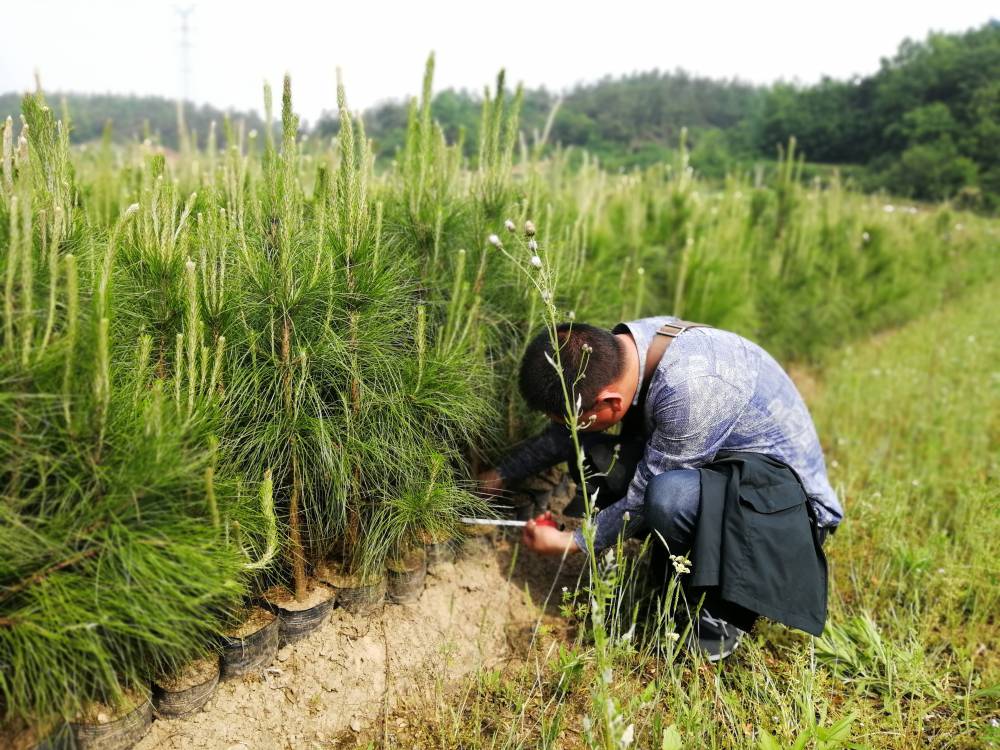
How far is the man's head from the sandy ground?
1.89 ft

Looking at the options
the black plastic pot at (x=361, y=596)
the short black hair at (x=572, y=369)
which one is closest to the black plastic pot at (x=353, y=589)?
the black plastic pot at (x=361, y=596)

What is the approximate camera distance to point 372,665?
2070 millimetres

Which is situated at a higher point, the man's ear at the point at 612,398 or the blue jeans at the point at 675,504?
the man's ear at the point at 612,398

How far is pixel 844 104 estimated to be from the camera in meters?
43.5

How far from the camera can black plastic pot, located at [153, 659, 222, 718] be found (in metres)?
1.68

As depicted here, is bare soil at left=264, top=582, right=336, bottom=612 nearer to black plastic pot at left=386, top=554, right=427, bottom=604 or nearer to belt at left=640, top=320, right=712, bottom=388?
black plastic pot at left=386, top=554, right=427, bottom=604

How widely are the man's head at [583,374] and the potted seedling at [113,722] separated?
1.32 metres

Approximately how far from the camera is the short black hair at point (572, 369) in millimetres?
2006

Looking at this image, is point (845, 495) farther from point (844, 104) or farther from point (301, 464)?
point (844, 104)

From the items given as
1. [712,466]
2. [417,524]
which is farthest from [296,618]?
[712,466]

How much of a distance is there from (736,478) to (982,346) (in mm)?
5553

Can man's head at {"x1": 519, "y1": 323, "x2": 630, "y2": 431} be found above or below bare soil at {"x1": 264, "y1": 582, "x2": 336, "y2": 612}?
above

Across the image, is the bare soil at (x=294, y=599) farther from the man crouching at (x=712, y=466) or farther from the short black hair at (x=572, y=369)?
the short black hair at (x=572, y=369)

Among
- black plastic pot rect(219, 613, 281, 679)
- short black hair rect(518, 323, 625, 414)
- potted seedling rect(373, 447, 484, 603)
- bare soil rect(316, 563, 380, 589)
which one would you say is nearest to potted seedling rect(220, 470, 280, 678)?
black plastic pot rect(219, 613, 281, 679)
